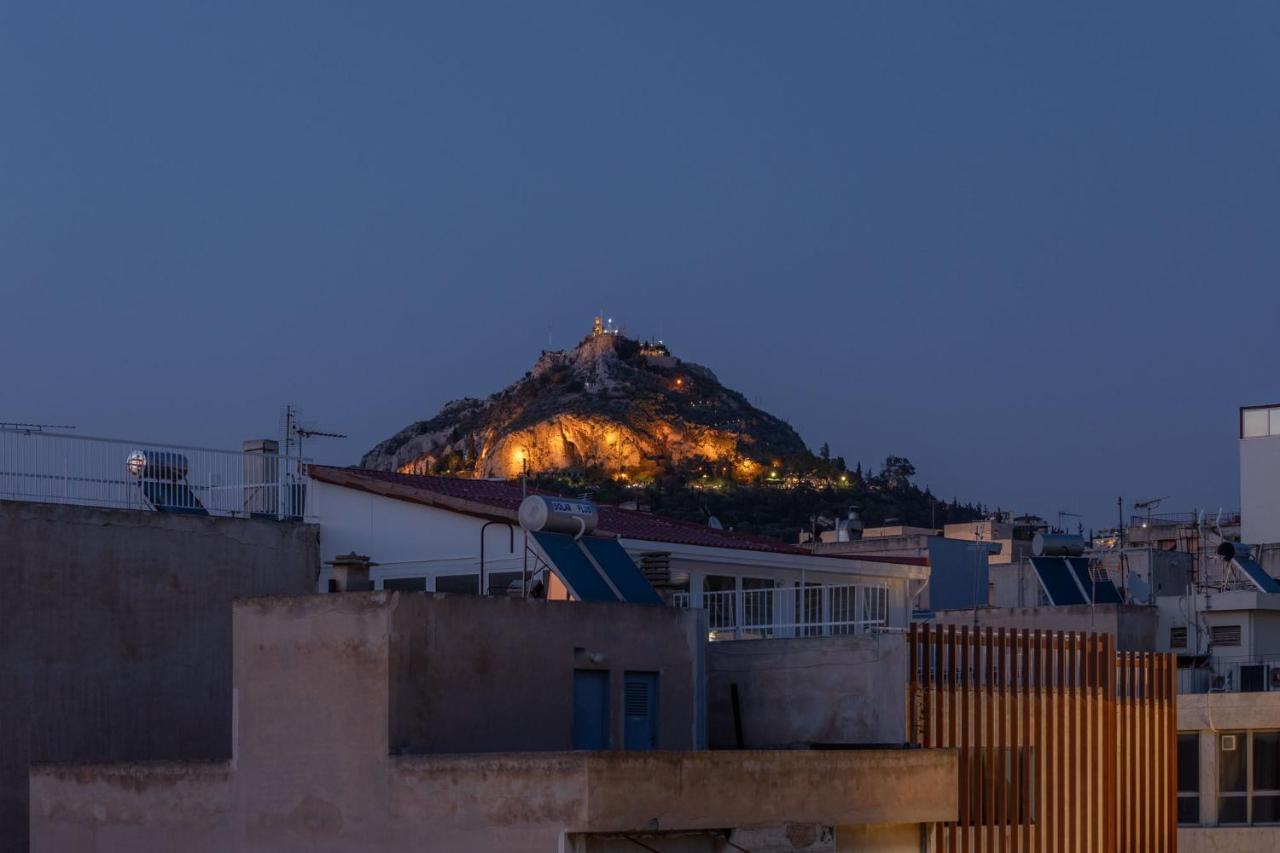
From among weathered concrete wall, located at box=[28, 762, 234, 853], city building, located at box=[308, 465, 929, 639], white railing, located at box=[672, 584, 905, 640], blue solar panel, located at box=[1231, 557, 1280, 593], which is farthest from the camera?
blue solar panel, located at box=[1231, 557, 1280, 593]

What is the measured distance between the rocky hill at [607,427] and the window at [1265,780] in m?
116

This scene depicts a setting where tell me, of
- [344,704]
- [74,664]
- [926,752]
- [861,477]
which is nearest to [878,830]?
[926,752]

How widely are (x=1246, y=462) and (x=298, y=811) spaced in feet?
123

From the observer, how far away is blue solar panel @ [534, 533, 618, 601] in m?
25.0

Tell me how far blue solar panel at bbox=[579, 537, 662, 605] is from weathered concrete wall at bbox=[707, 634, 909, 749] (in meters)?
1.35

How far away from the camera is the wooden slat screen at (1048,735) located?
997 inches

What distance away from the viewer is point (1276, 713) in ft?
110

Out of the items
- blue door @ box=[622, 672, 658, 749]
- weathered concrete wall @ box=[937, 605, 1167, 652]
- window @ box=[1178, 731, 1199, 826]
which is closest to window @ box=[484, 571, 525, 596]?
blue door @ box=[622, 672, 658, 749]

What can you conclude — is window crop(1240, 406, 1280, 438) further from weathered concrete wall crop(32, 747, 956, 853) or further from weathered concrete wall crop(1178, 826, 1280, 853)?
weathered concrete wall crop(32, 747, 956, 853)

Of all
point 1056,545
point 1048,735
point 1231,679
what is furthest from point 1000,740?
point 1231,679

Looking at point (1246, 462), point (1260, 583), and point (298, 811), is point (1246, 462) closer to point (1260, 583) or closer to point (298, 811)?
point (1260, 583)

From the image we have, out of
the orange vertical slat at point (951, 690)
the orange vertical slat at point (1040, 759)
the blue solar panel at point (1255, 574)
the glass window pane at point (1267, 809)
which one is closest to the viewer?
the orange vertical slat at point (951, 690)

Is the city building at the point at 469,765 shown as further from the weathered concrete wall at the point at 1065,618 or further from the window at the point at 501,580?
the weathered concrete wall at the point at 1065,618

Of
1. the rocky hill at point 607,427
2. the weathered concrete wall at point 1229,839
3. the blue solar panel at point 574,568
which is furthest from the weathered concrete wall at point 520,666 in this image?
the rocky hill at point 607,427
